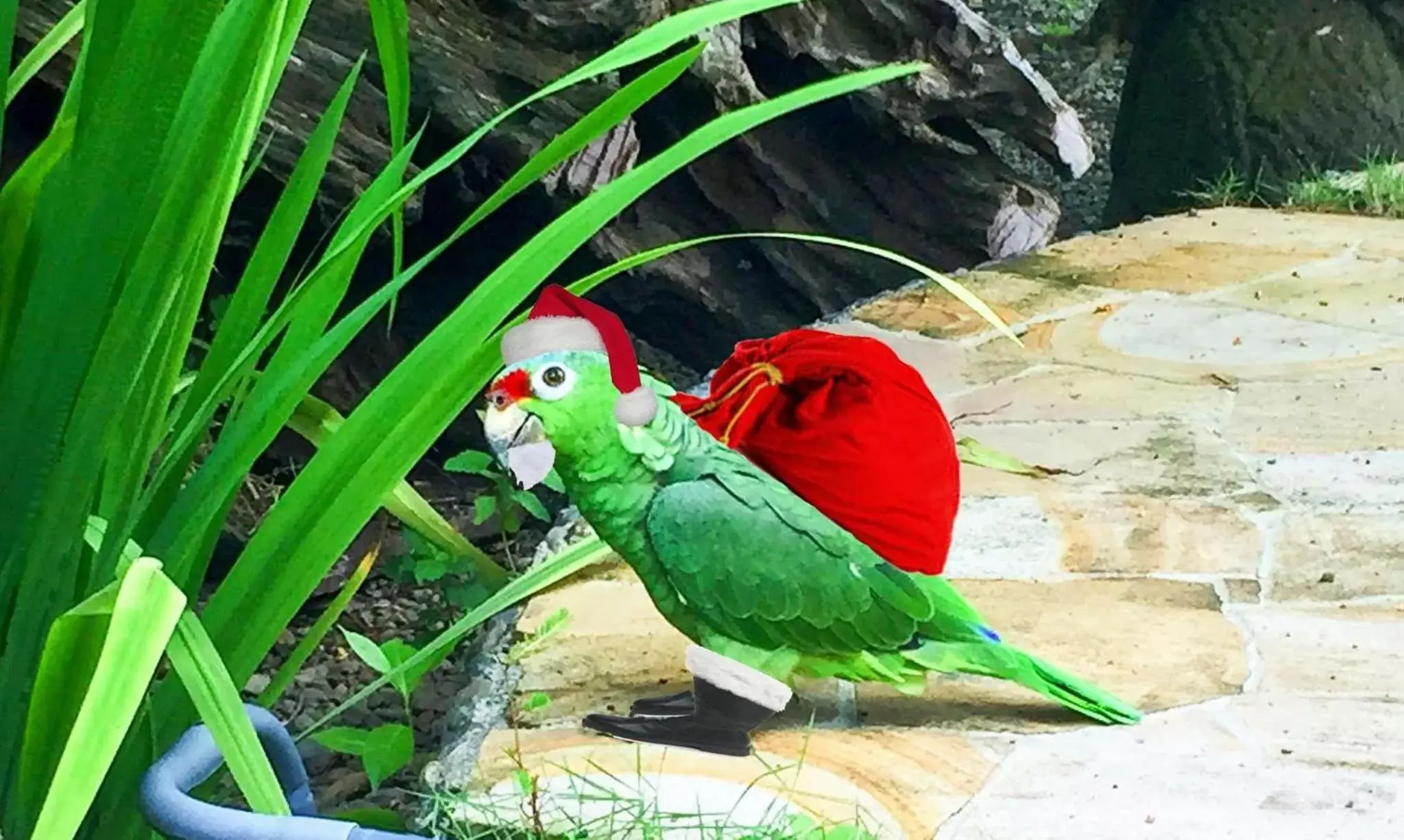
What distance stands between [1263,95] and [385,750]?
11.5 feet

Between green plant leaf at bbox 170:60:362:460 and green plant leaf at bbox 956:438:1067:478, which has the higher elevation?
green plant leaf at bbox 170:60:362:460

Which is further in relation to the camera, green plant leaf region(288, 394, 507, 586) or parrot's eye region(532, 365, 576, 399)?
green plant leaf region(288, 394, 507, 586)

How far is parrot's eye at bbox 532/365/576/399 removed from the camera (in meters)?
1.02

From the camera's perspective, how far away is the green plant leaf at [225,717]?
0.82 metres

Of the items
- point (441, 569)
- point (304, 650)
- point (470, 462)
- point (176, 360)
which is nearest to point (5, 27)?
point (176, 360)

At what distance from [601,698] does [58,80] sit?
1.29 m

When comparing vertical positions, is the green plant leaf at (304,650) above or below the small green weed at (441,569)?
above

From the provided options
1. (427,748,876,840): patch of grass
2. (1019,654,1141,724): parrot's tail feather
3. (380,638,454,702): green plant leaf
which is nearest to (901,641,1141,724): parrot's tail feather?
(1019,654,1141,724): parrot's tail feather

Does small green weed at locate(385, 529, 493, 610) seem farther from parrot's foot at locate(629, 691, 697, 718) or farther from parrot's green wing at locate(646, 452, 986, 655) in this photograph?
parrot's green wing at locate(646, 452, 986, 655)

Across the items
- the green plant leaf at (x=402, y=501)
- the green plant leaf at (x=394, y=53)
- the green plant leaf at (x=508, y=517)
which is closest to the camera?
the green plant leaf at (x=394, y=53)

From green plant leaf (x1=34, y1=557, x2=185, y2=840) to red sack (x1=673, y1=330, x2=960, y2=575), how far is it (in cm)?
54

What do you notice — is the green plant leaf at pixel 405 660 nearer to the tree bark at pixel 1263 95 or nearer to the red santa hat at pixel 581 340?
the red santa hat at pixel 581 340

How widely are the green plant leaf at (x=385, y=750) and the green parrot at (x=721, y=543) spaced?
0.37 m

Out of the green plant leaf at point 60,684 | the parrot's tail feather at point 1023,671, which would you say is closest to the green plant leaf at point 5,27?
the green plant leaf at point 60,684
